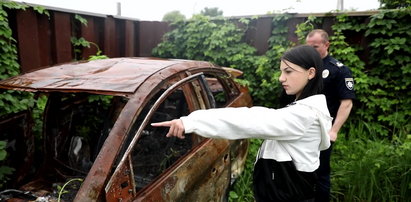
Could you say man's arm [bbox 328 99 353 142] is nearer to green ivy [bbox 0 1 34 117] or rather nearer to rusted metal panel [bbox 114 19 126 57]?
green ivy [bbox 0 1 34 117]

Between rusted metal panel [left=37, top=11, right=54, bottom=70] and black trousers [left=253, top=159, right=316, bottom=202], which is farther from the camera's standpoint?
rusted metal panel [left=37, top=11, right=54, bottom=70]

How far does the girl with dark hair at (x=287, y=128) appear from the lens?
3.83ft

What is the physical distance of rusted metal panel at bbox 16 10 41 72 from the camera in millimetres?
3465

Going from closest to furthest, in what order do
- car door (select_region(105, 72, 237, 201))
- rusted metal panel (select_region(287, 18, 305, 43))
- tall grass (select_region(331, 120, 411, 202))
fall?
car door (select_region(105, 72, 237, 201)) < tall grass (select_region(331, 120, 411, 202)) < rusted metal panel (select_region(287, 18, 305, 43))

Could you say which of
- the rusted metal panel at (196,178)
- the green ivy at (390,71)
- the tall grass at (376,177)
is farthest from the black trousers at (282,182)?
the green ivy at (390,71)

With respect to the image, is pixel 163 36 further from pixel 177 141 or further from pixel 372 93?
pixel 372 93

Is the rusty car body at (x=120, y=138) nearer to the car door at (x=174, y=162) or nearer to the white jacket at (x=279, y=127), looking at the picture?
the car door at (x=174, y=162)

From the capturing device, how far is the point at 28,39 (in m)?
3.59

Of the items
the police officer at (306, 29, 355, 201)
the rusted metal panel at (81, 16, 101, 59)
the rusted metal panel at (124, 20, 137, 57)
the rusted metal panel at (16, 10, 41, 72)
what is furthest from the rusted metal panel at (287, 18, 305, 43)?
the rusted metal panel at (16, 10, 41, 72)

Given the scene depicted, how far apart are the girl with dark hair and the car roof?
0.70 meters

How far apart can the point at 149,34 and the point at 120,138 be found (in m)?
4.92

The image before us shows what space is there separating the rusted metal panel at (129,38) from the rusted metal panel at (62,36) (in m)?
1.40

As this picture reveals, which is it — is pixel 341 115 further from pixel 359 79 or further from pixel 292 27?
pixel 292 27

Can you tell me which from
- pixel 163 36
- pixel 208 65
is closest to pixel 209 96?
pixel 208 65
